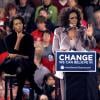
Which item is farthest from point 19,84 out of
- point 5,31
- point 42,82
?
point 5,31

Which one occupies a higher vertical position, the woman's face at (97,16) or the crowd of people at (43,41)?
the woman's face at (97,16)

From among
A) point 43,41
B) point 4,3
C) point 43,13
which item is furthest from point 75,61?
point 4,3

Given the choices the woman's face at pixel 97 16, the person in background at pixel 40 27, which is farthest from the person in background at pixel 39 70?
the woman's face at pixel 97 16

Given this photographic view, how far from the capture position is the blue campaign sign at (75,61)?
825 centimetres

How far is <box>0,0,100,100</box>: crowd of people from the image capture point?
30.2ft

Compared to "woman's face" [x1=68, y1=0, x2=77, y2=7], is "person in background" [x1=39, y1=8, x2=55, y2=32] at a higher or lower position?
lower

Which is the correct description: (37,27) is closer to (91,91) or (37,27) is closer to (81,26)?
(81,26)

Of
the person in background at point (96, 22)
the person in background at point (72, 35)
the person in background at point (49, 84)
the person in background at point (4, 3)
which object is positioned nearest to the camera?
the person in background at point (72, 35)

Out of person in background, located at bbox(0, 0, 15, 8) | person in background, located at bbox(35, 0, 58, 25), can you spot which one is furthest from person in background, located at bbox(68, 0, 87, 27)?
person in background, located at bbox(0, 0, 15, 8)

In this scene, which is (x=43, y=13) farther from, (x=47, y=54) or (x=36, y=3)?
(x=47, y=54)

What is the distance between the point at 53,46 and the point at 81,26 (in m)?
0.58

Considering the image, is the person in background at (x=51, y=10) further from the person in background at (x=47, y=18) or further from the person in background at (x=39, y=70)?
the person in background at (x=39, y=70)

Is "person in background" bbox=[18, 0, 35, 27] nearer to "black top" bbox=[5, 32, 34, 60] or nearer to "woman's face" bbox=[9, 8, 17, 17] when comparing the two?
"woman's face" bbox=[9, 8, 17, 17]

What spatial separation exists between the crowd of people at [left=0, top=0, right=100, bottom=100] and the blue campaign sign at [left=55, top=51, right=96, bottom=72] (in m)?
0.48
